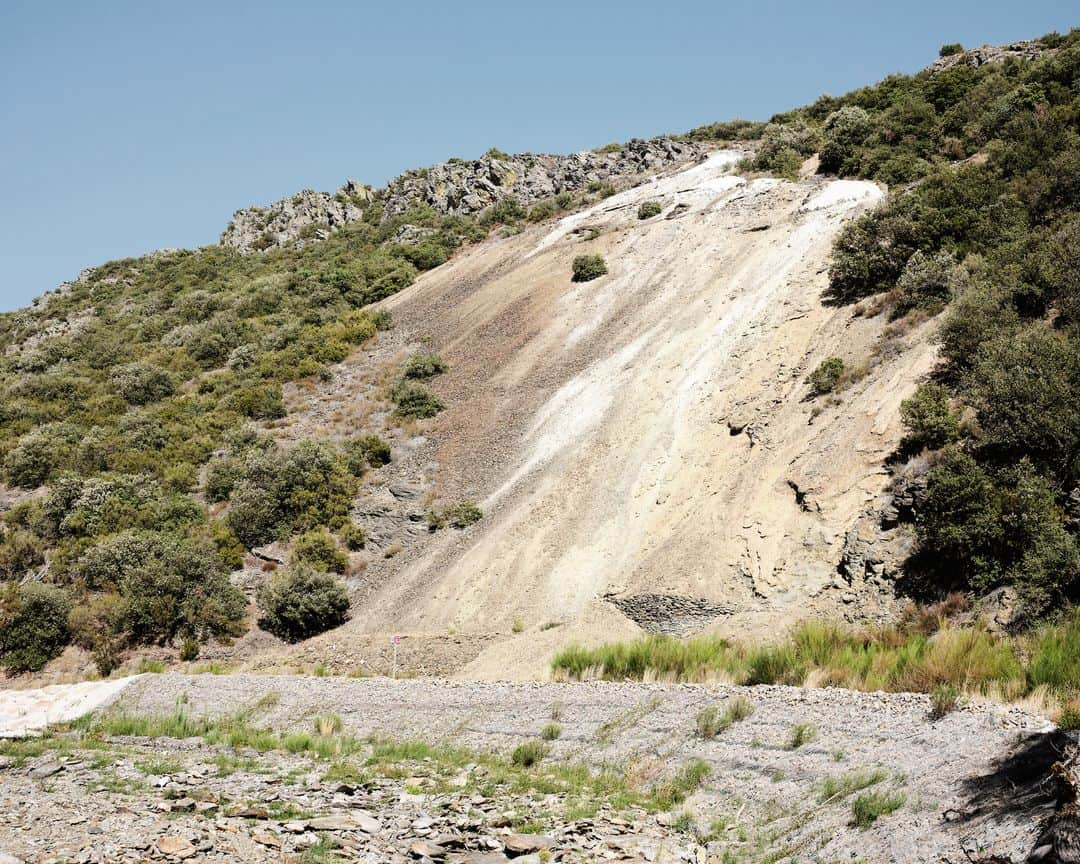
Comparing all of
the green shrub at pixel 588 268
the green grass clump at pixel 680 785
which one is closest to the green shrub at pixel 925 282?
the green shrub at pixel 588 268

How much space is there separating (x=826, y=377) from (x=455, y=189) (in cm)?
4599

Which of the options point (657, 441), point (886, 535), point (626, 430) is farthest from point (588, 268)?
point (886, 535)

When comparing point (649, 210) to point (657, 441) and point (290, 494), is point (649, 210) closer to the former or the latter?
point (657, 441)

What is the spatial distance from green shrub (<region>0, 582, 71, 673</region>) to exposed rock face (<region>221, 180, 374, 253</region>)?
47.0 metres

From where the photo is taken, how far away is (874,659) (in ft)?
38.7

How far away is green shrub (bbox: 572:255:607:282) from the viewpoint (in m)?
38.3

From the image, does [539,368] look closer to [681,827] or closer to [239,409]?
[239,409]

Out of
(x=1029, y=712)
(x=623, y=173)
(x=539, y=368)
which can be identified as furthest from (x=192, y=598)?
(x=623, y=173)

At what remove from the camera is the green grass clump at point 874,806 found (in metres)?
7.48

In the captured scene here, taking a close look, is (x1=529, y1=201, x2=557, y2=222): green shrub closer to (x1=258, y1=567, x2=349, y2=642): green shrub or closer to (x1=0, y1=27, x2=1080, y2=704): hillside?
(x1=0, y1=27, x2=1080, y2=704): hillside

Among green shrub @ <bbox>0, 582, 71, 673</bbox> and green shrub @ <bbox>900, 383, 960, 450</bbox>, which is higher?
green shrub @ <bbox>900, 383, 960, 450</bbox>

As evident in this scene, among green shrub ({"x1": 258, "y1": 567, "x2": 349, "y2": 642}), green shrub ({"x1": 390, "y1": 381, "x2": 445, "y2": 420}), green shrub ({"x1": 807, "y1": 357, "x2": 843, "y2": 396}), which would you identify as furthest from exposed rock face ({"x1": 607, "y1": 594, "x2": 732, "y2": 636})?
green shrub ({"x1": 390, "y1": 381, "x2": 445, "y2": 420})

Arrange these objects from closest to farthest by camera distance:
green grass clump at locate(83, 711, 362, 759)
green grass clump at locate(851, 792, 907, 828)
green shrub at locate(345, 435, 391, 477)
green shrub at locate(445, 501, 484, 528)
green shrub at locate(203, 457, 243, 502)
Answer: green grass clump at locate(851, 792, 907, 828) < green grass clump at locate(83, 711, 362, 759) < green shrub at locate(445, 501, 484, 528) < green shrub at locate(345, 435, 391, 477) < green shrub at locate(203, 457, 243, 502)

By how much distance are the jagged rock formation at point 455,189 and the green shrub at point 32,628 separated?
3780 centimetres
